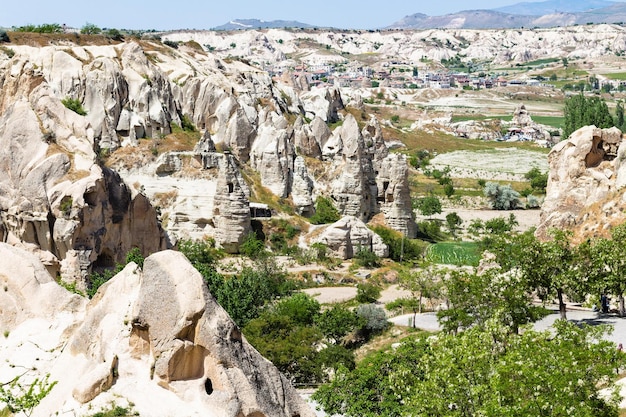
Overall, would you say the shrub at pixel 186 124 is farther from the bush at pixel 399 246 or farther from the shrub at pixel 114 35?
the shrub at pixel 114 35

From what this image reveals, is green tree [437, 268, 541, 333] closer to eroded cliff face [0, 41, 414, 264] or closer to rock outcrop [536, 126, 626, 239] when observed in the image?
rock outcrop [536, 126, 626, 239]

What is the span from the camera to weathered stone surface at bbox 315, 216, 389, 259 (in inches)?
1882

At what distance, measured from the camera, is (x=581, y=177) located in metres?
43.0

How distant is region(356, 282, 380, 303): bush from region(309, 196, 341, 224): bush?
13.4 metres

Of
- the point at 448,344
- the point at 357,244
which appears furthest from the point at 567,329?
the point at 357,244

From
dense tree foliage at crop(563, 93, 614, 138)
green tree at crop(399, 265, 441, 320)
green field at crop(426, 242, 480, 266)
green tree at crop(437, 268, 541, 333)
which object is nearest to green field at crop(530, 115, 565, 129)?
dense tree foliage at crop(563, 93, 614, 138)

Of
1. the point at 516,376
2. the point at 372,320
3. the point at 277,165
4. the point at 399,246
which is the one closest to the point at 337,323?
the point at 372,320

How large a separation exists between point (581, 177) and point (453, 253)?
12.9 metres

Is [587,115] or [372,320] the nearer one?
[372,320]

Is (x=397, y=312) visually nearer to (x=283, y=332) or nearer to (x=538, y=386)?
(x=283, y=332)

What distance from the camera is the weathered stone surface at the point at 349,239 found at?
157ft

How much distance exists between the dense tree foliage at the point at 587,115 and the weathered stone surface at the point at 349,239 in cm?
4473

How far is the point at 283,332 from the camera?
96.5ft

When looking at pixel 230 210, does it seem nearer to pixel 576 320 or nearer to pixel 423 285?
pixel 423 285
